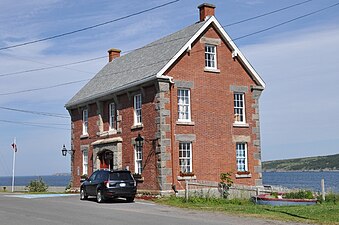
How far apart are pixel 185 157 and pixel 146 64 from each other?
268 inches

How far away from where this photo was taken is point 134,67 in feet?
106

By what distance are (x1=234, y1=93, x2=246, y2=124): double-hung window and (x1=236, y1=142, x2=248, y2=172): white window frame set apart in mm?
1437

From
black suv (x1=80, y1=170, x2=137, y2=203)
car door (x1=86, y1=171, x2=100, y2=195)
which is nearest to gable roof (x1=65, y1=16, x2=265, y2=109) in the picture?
black suv (x1=80, y1=170, x2=137, y2=203)

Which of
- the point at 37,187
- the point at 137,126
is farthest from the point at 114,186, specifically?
the point at 37,187

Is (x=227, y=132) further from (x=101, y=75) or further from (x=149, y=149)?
(x=101, y=75)

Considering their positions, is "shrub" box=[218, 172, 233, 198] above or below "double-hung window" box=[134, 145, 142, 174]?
below

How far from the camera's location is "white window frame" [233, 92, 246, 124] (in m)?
30.0

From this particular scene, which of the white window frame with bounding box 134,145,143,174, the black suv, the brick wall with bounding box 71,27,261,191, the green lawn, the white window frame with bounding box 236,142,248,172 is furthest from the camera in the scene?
the white window frame with bounding box 236,142,248,172

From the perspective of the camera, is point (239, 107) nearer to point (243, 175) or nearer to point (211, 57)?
point (211, 57)

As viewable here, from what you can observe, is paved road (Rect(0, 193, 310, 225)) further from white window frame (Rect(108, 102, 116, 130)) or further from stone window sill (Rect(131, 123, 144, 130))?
white window frame (Rect(108, 102, 116, 130))

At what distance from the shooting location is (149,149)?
27.4 metres

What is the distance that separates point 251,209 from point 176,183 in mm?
7295

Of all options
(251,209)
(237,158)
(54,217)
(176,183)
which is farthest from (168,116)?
(54,217)

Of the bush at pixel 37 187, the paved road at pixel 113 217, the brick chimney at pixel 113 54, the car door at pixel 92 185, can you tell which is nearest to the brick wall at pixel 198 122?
the car door at pixel 92 185
